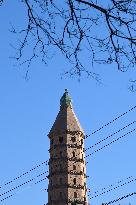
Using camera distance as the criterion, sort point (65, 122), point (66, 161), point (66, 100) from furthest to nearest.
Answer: point (66, 100) < point (65, 122) < point (66, 161)

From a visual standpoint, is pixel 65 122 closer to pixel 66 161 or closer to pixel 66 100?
pixel 66 100

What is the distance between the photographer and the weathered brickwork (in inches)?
2306

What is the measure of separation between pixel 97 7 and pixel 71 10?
312mm

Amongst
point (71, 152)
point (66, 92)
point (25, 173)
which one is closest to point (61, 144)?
point (71, 152)

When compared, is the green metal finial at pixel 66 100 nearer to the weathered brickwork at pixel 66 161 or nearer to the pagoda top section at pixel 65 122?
the pagoda top section at pixel 65 122

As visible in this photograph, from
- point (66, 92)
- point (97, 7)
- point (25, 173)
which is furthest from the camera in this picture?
point (66, 92)

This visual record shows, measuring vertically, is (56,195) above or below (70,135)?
below

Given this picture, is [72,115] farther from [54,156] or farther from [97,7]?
[97,7]

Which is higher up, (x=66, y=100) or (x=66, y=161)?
(x=66, y=100)

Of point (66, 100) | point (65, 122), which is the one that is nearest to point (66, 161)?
point (65, 122)

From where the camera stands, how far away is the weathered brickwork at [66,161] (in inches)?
2306

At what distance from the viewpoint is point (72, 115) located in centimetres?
6719

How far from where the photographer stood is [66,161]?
6150 centimetres

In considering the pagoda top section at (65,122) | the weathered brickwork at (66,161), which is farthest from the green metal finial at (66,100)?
→ the weathered brickwork at (66,161)
